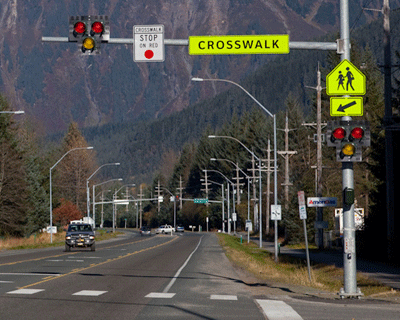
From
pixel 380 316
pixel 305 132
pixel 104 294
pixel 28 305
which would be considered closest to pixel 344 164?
pixel 380 316

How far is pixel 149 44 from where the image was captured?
20578 mm

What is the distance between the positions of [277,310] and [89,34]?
8770 mm

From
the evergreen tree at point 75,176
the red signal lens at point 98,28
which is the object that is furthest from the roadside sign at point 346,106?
the evergreen tree at point 75,176

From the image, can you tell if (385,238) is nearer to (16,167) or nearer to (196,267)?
(196,267)

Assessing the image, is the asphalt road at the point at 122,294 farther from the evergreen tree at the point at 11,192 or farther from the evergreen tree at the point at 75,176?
the evergreen tree at the point at 75,176

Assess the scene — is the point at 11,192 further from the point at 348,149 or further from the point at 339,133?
the point at 348,149

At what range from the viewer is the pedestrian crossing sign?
786 inches

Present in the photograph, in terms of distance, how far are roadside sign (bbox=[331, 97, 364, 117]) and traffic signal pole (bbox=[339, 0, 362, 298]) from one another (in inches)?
6.9

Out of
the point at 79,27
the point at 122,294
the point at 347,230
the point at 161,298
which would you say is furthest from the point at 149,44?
the point at 347,230

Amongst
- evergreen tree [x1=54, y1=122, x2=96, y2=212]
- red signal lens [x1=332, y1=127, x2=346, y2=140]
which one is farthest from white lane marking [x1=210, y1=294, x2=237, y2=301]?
evergreen tree [x1=54, y1=122, x2=96, y2=212]

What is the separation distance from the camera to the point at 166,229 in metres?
130

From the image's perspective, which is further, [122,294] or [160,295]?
[122,294]

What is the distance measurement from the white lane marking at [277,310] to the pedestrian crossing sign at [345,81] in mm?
5782

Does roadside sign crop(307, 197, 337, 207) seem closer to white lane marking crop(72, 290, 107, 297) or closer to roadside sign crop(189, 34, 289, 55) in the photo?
roadside sign crop(189, 34, 289, 55)
